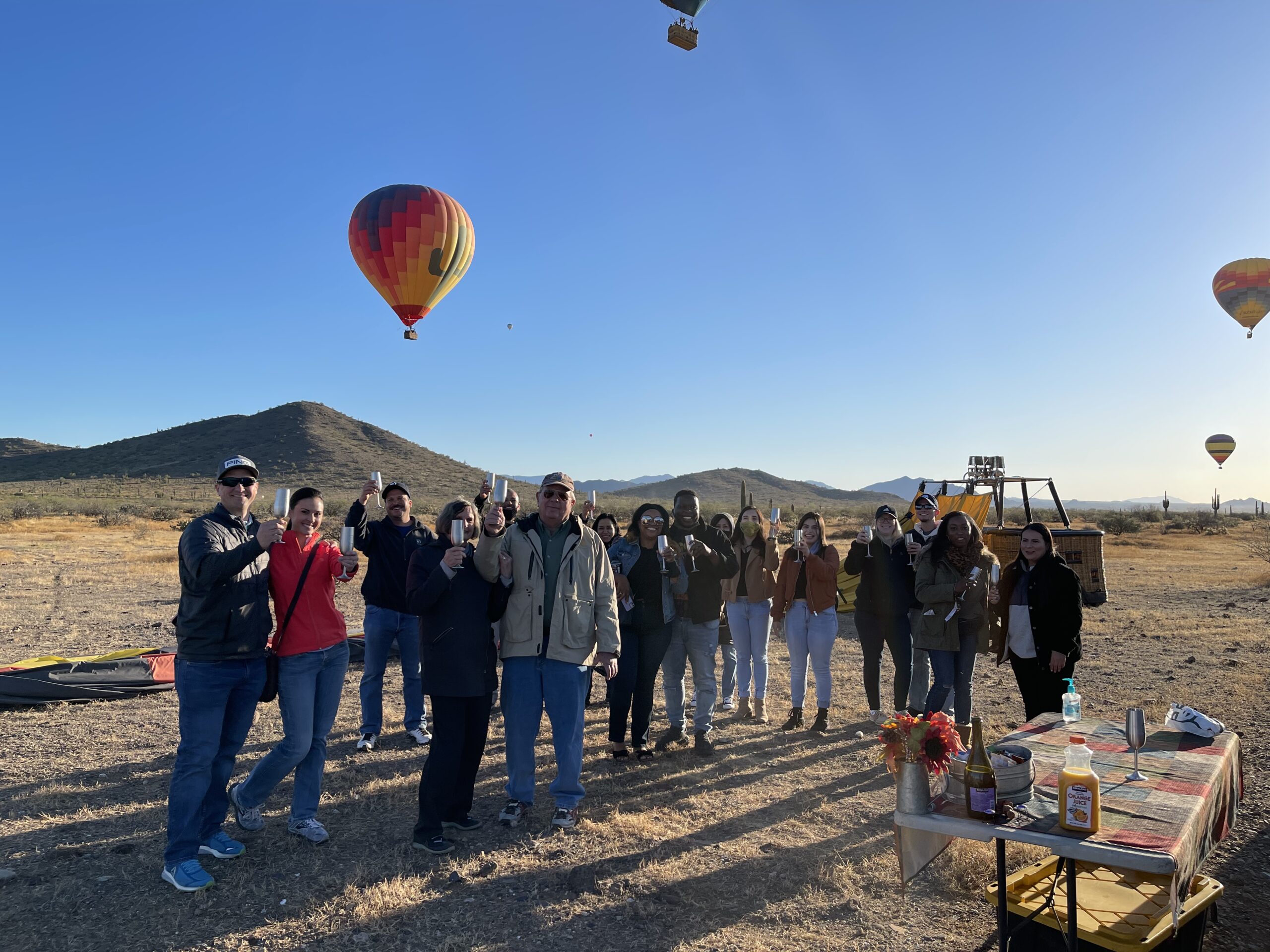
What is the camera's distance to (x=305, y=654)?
4172 mm

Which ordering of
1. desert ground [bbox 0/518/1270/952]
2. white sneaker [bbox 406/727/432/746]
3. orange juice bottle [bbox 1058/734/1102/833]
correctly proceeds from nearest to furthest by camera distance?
orange juice bottle [bbox 1058/734/1102/833], desert ground [bbox 0/518/1270/952], white sneaker [bbox 406/727/432/746]

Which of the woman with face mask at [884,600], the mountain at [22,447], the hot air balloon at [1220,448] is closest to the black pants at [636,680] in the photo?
the woman with face mask at [884,600]

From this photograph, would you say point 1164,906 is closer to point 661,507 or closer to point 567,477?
point 567,477

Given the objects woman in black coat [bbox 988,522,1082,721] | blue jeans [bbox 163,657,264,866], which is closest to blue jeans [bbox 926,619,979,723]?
woman in black coat [bbox 988,522,1082,721]

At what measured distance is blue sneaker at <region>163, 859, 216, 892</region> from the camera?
384 cm

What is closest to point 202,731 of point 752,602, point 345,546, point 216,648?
point 216,648

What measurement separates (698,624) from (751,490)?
130m

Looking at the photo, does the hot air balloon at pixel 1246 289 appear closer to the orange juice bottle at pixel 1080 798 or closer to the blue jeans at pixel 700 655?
the blue jeans at pixel 700 655

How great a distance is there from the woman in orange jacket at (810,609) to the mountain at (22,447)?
10889 cm

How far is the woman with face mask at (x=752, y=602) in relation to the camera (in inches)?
279

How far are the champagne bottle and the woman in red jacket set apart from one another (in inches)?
125

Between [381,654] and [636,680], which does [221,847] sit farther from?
[636,680]

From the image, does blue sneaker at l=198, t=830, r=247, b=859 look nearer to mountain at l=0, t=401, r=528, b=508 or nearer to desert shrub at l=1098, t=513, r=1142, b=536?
desert shrub at l=1098, t=513, r=1142, b=536

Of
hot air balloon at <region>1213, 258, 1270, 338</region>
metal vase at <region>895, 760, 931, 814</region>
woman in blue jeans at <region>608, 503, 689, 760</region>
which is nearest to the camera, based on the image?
metal vase at <region>895, 760, 931, 814</region>
